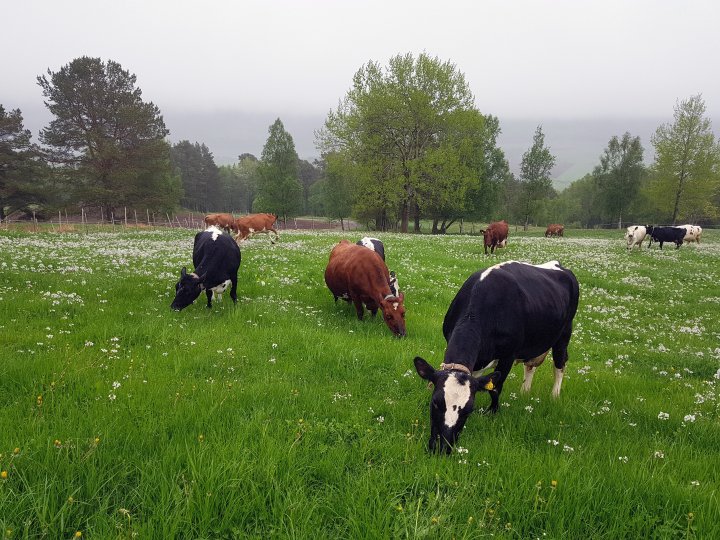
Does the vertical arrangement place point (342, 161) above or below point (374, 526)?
above

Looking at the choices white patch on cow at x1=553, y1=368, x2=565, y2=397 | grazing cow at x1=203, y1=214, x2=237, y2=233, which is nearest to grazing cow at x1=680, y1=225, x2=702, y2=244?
white patch on cow at x1=553, y1=368, x2=565, y2=397

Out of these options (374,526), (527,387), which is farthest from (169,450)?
(527,387)

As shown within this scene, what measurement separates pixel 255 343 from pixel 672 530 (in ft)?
23.1

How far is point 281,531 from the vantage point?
125 inches

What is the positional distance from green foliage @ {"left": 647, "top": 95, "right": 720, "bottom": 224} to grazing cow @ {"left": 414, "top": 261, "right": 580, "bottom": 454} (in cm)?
6854

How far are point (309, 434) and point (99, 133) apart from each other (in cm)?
6388

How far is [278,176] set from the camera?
74062 millimetres

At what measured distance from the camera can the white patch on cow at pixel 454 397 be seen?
468cm

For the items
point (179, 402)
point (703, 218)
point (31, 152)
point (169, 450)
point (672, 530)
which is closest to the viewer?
point (672, 530)

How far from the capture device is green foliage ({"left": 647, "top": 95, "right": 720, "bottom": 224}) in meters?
55.5

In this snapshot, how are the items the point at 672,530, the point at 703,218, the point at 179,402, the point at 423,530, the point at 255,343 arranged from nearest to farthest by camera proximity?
the point at 423,530, the point at 672,530, the point at 179,402, the point at 255,343, the point at 703,218

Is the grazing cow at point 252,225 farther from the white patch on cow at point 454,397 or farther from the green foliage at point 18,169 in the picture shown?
the green foliage at point 18,169

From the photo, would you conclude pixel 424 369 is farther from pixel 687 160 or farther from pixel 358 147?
pixel 687 160

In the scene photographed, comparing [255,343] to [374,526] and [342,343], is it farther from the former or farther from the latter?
[374,526]
